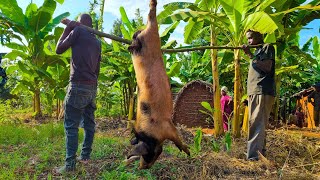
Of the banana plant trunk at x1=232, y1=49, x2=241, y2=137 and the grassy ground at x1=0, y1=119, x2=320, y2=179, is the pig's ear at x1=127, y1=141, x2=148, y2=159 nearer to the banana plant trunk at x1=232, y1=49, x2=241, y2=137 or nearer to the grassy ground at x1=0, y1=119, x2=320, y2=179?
the grassy ground at x1=0, y1=119, x2=320, y2=179

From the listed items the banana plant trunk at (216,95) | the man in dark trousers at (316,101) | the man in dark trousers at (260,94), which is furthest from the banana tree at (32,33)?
the man in dark trousers at (316,101)

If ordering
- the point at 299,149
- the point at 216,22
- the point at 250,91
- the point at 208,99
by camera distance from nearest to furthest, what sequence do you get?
1. the point at 250,91
2. the point at 299,149
3. the point at 216,22
4. the point at 208,99

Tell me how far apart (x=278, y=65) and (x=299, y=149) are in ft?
6.92

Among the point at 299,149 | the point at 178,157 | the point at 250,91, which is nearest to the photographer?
the point at 178,157

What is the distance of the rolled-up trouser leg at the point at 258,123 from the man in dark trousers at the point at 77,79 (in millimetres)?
2175

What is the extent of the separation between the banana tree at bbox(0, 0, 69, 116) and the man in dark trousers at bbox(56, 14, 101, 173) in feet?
14.0

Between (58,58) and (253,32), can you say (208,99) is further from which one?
(253,32)

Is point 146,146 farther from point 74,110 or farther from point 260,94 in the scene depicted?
point 260,94

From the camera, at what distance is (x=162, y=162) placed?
4059 mm

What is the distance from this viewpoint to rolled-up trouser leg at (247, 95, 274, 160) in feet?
14.7

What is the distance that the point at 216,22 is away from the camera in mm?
6152

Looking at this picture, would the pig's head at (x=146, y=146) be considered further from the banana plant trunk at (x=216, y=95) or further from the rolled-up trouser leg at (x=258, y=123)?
the banana plant trunk at (x=216, y=95)

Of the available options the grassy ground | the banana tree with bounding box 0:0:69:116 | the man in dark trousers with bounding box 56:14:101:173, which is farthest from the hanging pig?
the banana tree with bounding box 0:0:69:116

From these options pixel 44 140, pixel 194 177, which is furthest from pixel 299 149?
pixel 44 140
